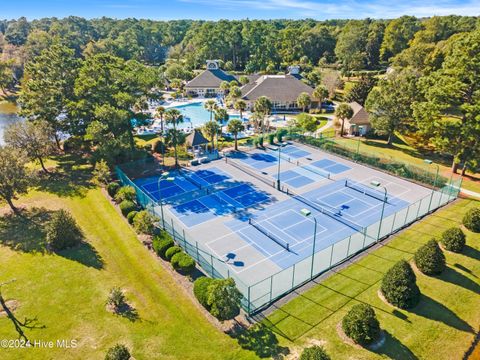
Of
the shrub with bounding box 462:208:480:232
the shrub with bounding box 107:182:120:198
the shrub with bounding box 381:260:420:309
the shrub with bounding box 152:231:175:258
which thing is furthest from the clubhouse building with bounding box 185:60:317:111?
the shrub with bounding box 381:260:420:309

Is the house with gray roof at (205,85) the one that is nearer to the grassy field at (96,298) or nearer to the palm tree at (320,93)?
the palm tree at (320,93)

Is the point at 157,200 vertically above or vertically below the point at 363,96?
below

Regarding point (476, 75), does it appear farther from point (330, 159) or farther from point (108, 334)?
point (108, 334)

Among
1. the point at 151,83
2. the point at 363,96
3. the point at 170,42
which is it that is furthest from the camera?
the point at 170,42

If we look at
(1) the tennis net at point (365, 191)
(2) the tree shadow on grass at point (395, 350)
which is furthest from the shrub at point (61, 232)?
(1) the tennis net at point (365, 191)

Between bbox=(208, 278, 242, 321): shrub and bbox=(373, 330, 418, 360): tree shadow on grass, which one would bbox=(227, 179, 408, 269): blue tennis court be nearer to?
bbox=(208, 278, 242, 321): shrub

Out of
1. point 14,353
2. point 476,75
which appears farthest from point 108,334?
point 476,75

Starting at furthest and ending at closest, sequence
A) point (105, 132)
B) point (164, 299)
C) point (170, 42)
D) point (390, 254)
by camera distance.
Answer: point (170, 42)
point (105, 132)
point (390, 254)
point (164, 299)

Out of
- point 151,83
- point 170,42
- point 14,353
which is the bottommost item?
point 14,353
